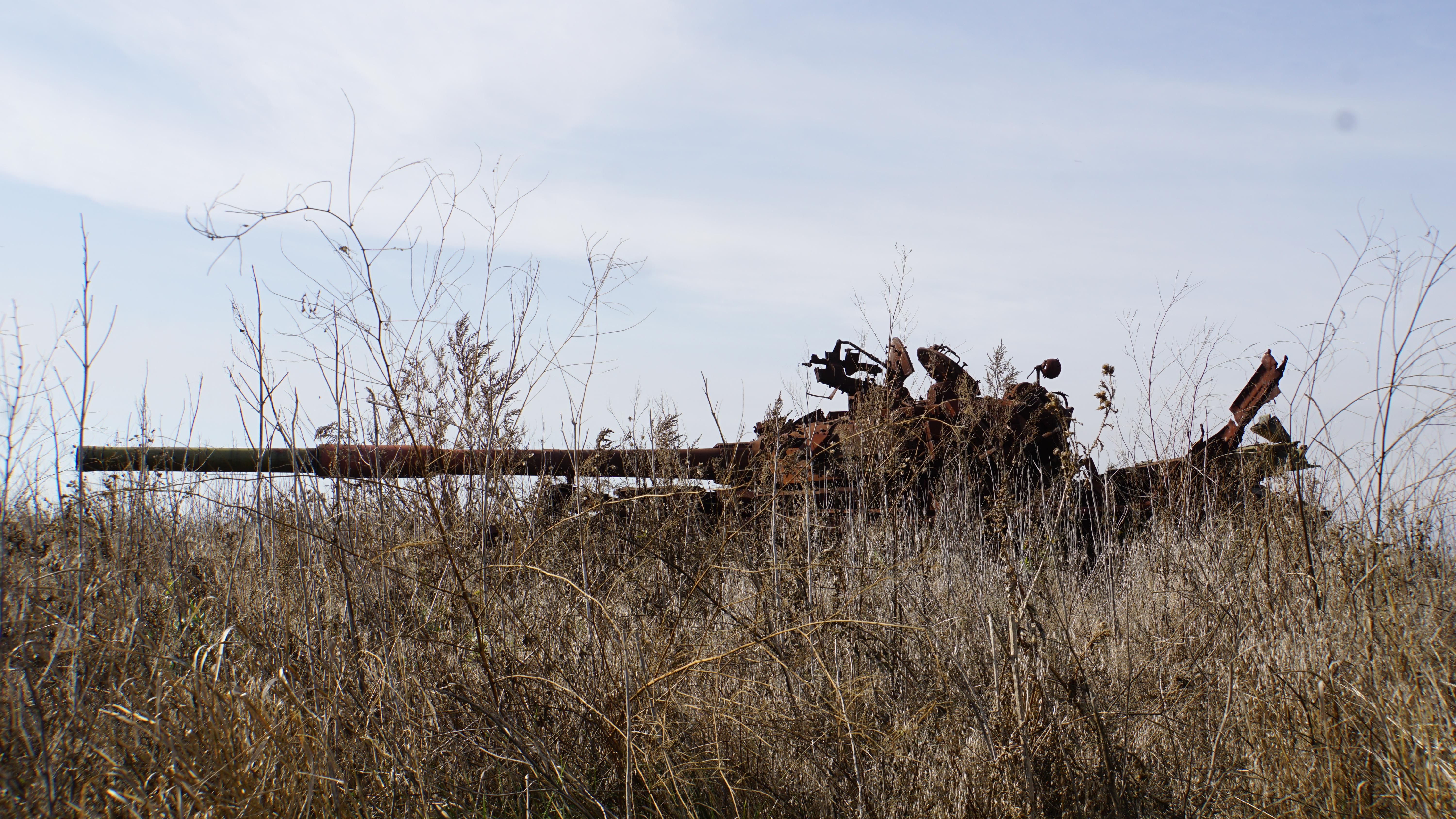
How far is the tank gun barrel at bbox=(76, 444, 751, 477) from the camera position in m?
2.66

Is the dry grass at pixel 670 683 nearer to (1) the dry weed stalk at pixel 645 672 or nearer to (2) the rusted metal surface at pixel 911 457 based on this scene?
(1) the dry weed stalk at pixel 645 672

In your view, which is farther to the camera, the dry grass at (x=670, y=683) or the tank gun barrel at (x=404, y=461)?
the tank gun barrel at (x=404, y=461)

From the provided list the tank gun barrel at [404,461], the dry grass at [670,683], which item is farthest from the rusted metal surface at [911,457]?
the dry grass at [670,683]

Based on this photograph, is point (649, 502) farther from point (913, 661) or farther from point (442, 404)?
point (913, 661)

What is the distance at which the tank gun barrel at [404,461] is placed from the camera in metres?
2.66

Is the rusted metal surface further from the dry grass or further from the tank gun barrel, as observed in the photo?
the dry grass

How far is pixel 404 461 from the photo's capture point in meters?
3.40

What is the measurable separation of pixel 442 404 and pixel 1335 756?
8.78 ft

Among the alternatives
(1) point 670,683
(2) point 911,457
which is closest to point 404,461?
(1) point 670,683

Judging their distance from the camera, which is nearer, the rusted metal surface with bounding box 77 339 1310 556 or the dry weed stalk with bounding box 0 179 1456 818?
the dry weed stalk with bounding box 0 179 1456 818

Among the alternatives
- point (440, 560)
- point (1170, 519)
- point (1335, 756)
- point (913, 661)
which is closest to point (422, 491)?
point (440, 560)

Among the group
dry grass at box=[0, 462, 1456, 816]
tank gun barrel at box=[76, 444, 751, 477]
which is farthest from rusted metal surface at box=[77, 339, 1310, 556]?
dry grass at box=[0, 462, 1456, 816]

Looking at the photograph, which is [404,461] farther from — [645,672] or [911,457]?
[911,457]

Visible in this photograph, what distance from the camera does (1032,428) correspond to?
5172 millimetres
